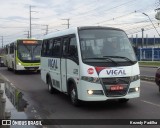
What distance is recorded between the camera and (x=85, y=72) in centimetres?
1091

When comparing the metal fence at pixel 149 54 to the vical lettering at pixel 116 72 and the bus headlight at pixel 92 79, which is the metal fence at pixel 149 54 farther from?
the bus headlight at pixel 92 79

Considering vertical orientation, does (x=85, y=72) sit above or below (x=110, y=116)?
above

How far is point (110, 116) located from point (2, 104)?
3273 mm

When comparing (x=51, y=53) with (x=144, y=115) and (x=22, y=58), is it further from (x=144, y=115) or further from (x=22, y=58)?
(x=22, y=58)

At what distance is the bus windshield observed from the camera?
2983 centimetres

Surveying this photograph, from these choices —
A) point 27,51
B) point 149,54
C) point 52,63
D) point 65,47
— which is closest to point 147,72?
point 27,51

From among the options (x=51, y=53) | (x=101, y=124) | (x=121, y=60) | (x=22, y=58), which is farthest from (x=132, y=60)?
(x=22, y=58)

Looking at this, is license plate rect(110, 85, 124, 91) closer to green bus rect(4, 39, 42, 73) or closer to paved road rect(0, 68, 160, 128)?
paved road rect(0, 68, 160, 128)

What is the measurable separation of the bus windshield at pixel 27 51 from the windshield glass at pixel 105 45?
60.8 feet

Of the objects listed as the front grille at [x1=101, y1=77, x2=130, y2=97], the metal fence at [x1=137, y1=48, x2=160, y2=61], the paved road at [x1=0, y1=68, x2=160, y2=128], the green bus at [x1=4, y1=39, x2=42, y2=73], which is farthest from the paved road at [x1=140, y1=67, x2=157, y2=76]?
the metal fence at [x1=137, y1=48, x2=160, y2=61]

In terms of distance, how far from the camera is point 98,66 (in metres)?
10.9

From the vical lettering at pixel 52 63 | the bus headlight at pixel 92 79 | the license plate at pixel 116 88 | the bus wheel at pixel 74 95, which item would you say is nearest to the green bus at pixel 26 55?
the vical lettering at pixel 52 63

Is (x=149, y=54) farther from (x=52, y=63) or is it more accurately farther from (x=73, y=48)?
(x=73, y=48)

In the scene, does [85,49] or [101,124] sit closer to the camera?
[101,124]
